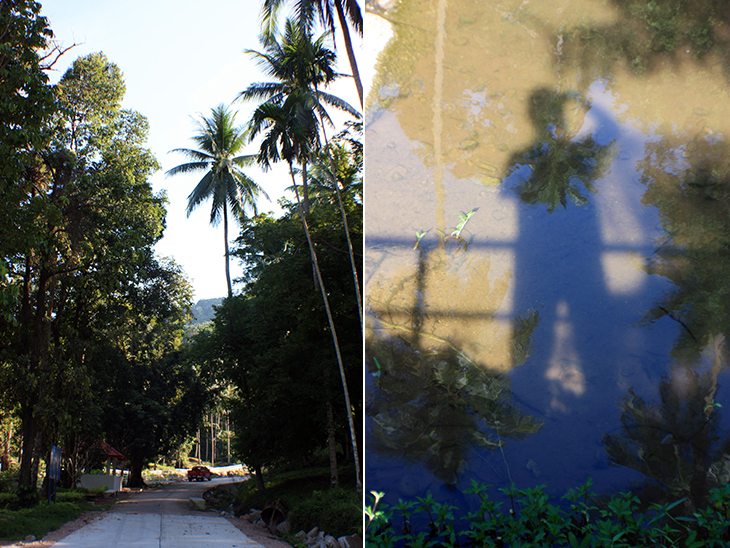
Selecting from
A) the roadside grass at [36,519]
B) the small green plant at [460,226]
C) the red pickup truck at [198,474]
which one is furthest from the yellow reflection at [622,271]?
the red pickup truck at [198,474]

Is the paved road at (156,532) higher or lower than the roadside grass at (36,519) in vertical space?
lower

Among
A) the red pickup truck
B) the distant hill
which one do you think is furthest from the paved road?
the distant hill

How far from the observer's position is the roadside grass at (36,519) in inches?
292

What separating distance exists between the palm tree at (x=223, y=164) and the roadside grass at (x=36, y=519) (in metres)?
10.8

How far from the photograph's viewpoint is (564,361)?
2.09 m

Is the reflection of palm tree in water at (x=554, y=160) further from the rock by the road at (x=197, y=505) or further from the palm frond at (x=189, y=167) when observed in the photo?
the palm frond at (x=189, y=167)

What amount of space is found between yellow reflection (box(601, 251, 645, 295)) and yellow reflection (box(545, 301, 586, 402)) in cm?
23

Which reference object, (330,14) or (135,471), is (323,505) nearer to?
(330,14)

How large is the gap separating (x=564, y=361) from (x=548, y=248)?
1.54 feet

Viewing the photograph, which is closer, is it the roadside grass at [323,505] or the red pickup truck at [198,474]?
the roadside grass at [323,505]

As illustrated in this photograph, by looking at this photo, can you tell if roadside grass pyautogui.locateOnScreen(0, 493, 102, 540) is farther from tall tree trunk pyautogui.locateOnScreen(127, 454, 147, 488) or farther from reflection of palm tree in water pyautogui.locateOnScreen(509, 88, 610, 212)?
tall tree trunk pyautogui.locateOnScreen(127, 454, 147, 488)

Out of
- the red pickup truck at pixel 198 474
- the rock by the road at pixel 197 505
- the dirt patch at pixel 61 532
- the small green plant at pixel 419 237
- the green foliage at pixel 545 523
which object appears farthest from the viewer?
the red pickup truck at pixel 198 474

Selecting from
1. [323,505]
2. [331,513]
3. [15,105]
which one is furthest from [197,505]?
[15,105]

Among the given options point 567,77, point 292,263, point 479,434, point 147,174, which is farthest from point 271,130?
point 479,434
